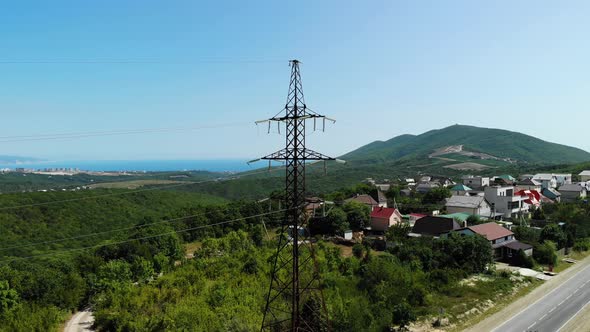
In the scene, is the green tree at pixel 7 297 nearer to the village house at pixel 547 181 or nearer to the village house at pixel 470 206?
the village house at pixel 470 206

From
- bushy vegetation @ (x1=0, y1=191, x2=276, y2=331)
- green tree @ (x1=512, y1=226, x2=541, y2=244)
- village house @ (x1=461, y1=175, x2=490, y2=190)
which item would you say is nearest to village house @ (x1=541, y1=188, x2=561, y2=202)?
village house @ (x1=461, y1=175, x2=490, y2=190)

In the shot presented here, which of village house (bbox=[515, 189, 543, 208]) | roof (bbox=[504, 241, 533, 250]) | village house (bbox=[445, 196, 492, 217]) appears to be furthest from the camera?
village house (bbox=[515, 189, 543, 208])

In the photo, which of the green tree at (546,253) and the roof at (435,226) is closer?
the green tree at (546,253)

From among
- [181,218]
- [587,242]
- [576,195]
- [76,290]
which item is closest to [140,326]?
[76,290]

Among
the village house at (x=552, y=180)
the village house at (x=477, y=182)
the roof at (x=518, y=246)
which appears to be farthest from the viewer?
the village house at (x=477, y=182)

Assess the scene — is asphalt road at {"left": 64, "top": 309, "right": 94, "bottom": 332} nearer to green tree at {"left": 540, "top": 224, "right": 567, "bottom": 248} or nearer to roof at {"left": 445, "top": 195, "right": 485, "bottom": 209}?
green tree at {"left": 540, "top": 224, "right": 567, "bottom": 248}

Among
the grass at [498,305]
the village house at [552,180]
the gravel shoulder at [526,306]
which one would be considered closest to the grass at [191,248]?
the grass at [498,305]
